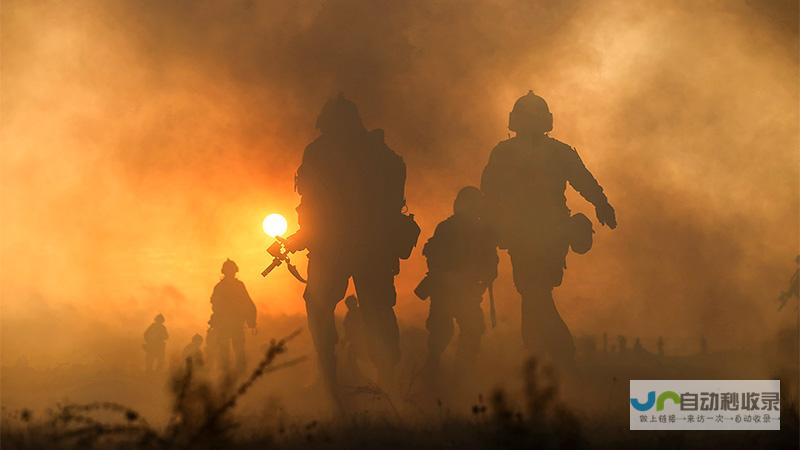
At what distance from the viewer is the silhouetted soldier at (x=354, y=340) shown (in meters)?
10.9

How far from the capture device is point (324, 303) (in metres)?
10.6

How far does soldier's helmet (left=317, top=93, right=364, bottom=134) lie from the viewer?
10.9 m

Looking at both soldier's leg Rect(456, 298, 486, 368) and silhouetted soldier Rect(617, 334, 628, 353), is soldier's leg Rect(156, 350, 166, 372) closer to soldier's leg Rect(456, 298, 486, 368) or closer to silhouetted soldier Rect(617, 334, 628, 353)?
soldier's leg Rect(456, 298, 486, 368)

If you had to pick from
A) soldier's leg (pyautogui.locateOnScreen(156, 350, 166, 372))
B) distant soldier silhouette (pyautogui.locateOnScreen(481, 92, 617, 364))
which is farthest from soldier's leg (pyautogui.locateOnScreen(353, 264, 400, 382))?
soldier's leg (pyautogui.locateOnScreen(156, 350, 166, 372))

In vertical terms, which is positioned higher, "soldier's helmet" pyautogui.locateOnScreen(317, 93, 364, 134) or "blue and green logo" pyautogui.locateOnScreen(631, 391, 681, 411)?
"soldier's helmet" pyautogui.locateOnScreen(317, 93, 364, 134)

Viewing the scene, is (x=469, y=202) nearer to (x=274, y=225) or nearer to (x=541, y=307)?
(x=541, y=307)

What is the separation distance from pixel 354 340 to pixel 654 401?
3.72 meters

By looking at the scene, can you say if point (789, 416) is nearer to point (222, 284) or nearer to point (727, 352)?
point (727, 352)

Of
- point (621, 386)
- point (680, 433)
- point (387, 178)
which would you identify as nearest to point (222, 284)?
point (387, 178)

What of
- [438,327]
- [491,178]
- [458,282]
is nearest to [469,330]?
[438,327]

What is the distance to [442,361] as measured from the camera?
11.0 meters

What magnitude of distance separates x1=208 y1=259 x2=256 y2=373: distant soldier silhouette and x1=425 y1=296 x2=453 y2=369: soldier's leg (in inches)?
99.6

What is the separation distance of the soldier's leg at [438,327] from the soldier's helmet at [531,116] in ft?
7.42

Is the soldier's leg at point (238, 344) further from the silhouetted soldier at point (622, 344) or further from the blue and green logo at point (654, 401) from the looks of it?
the blue and green logo at point (654, 401)
